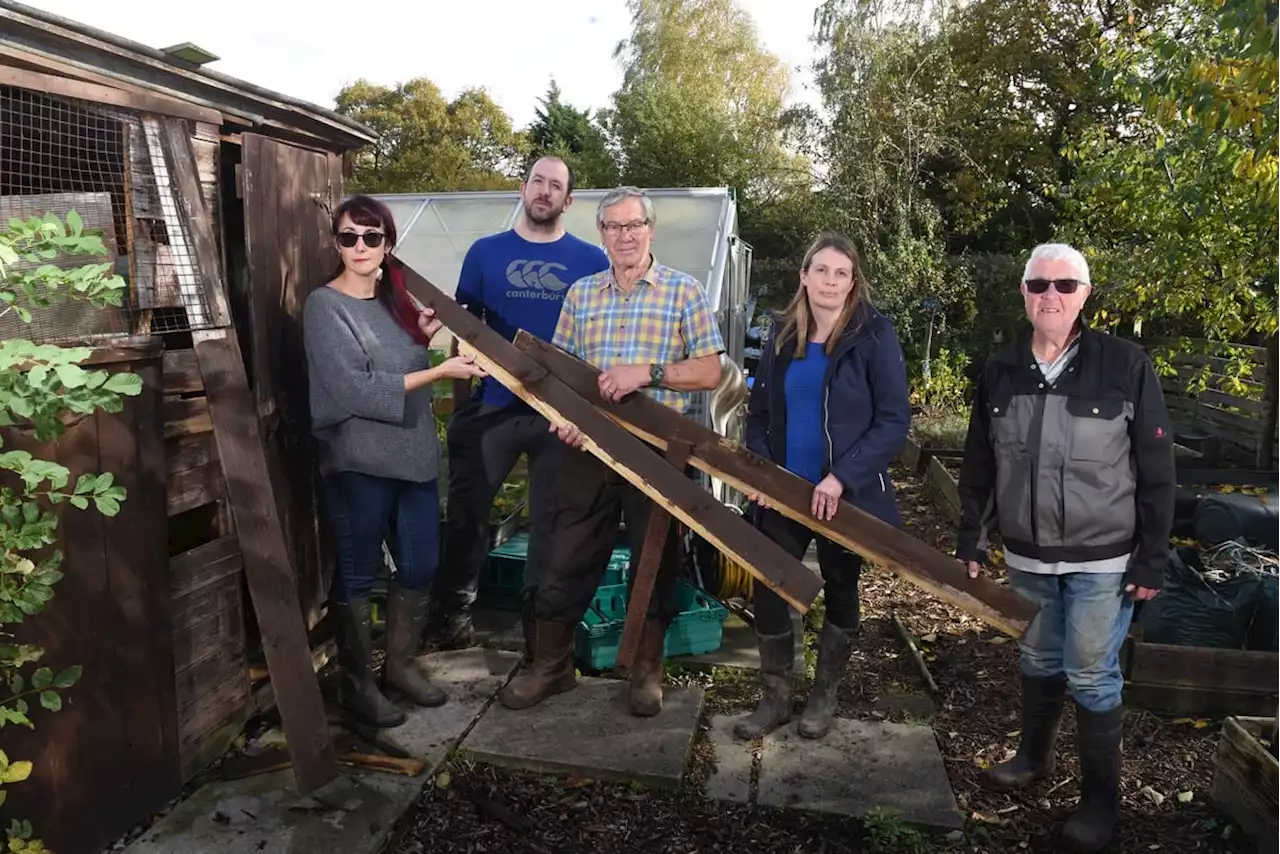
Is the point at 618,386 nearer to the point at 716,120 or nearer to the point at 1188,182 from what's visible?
the point at 1188,182

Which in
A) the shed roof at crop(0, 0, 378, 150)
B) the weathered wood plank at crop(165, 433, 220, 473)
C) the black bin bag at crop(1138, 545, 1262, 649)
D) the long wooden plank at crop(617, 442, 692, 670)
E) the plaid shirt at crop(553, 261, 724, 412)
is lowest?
the black bin bag at crop(1138, 545, 1262, 649)

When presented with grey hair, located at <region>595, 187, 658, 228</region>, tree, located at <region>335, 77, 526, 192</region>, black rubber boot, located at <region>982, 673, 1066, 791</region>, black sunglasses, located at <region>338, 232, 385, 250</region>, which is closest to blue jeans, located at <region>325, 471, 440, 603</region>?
black sunglasses, located at <region>338, 232, 385, 250</region>

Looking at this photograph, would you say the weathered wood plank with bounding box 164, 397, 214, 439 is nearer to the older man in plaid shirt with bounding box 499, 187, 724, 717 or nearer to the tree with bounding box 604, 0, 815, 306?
the older man in plaid shirt with bounding box 499, 187, 724, 717

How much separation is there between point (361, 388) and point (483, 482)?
1124mm

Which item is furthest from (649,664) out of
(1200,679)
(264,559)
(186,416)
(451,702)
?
(1200,679)

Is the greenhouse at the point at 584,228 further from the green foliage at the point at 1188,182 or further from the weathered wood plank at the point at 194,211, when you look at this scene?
the weathered wood plank at the point at 194,211

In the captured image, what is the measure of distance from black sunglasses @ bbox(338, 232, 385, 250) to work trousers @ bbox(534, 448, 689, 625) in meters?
1.08

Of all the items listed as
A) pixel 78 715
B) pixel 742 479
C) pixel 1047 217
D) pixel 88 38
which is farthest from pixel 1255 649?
pixel 1047 217

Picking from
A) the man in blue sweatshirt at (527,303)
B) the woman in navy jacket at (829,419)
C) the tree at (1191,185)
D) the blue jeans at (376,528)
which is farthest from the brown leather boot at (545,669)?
the tree at (1191,185)

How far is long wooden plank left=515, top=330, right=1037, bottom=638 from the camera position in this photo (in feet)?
9.30

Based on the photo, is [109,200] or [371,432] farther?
[371,432]

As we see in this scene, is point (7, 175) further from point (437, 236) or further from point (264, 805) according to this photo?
point (437, 236)

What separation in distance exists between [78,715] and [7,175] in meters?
1.60

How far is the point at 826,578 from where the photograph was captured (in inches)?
141
